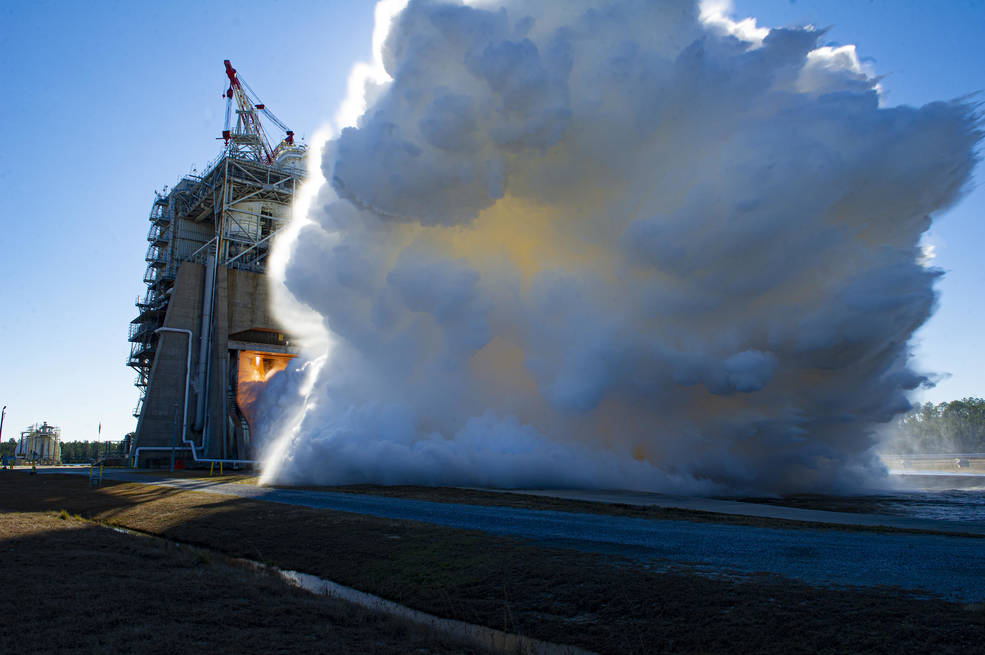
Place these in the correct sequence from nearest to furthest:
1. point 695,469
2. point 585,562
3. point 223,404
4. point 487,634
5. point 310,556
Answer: point 487,634, point 585,562, point 310,556, point 695,469, point 223,404

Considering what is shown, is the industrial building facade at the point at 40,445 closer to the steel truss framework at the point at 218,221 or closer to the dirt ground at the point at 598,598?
the steel truss framework at the point at 218,221

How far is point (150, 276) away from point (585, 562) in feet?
288

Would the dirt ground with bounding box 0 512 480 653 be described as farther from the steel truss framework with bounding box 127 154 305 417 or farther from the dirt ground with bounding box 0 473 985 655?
the steel truss framework with bounding box 127 154 305 417

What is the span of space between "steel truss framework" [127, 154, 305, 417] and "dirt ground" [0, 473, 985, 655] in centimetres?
6091

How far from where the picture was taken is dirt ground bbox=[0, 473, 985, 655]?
23.6 feet

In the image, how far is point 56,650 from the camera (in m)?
6.50

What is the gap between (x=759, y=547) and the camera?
13.4 m

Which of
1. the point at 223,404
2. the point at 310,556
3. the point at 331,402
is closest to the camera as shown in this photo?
the point at 310,556

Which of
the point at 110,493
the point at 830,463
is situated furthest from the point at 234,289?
the point at 830,463

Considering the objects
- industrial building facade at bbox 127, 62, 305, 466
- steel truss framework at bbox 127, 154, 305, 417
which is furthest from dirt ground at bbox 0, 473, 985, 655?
steel truss framework at bbox 127, 154, 305, 417

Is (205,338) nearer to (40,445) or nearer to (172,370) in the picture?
(172,370)

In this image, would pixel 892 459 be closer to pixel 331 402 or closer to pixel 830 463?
pixel 830 463

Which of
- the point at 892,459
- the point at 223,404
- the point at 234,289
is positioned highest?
the point at 234,289

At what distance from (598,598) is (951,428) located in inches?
6127
